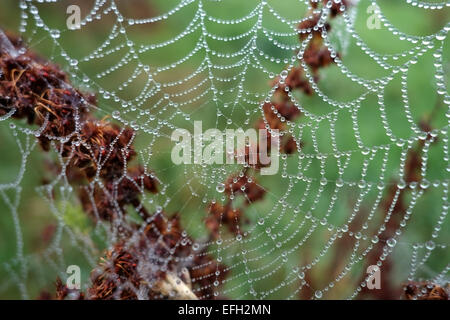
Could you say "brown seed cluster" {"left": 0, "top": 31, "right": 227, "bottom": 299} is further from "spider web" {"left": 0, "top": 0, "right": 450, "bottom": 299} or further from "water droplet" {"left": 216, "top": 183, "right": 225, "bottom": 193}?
"water droplet" {"left": 216, "top": 183, "right": 225, "bottom": 193}

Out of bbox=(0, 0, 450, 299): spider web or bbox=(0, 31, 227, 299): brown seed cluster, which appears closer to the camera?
bbox=(0, 31, 227, 299): brown seed cluster

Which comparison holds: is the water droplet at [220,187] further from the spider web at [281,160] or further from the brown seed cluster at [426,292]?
the brown seed cluster at [426,292]

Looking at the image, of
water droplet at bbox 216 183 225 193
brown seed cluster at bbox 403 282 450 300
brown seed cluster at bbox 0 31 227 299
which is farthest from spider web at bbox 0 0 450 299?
brown seed cluster at bbox 403 282 450 300

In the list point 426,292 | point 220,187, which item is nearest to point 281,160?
point 220,187

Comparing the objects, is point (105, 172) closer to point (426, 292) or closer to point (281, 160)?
point (281, 160)

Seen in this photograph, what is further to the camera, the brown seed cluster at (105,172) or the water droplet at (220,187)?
the water droplet at (220,187)

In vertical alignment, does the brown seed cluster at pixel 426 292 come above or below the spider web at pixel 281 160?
below

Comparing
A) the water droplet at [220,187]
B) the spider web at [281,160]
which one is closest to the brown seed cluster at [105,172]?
the spider web at [281,160]

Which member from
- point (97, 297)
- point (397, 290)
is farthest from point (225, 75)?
point (97, 297)
